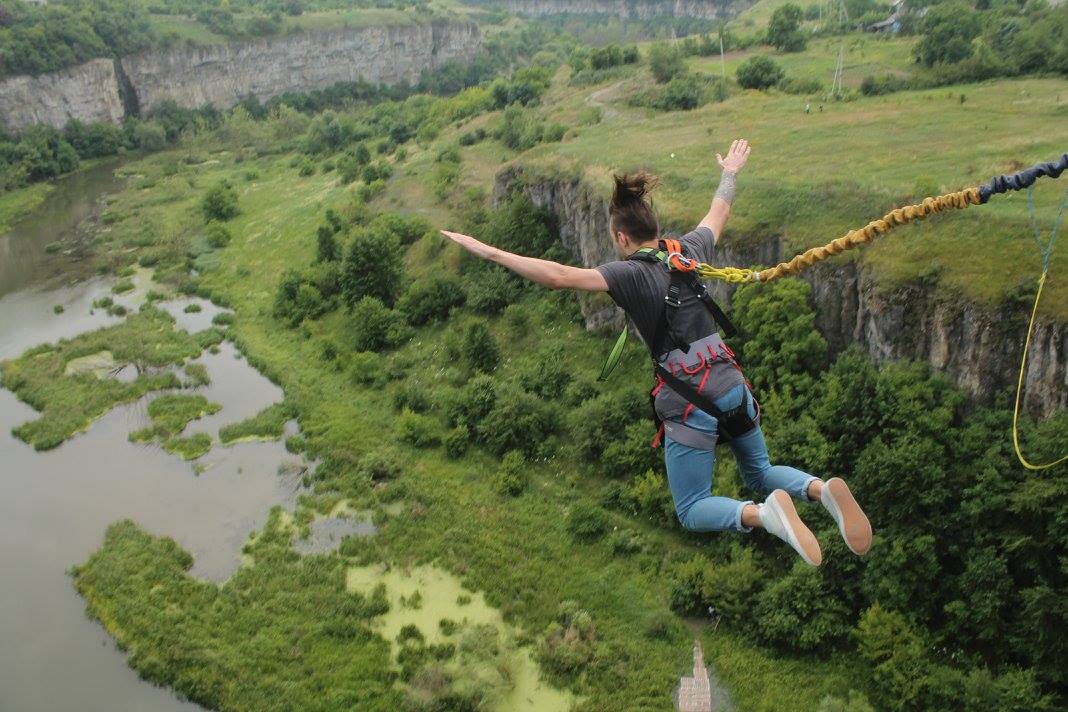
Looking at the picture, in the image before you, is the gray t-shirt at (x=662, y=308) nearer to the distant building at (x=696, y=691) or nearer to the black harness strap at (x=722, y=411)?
the black harness strap at (x=722, y=411)

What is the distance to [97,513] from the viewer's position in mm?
23156

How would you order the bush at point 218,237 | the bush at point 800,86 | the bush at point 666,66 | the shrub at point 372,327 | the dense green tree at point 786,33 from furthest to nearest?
the dense green tree at point 786,33
the bush at point 218,237
the bush at point 666,66
the bush at point 800,86
the shrub at point 372,327

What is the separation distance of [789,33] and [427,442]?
1509 inches

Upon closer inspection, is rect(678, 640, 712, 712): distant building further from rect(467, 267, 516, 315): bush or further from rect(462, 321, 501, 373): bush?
rect(467, 267, 516, 315): bush

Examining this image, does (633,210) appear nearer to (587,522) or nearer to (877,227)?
(877,227)

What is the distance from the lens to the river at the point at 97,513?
1788cm

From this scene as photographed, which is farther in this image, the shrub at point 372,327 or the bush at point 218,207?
the bush at point 218,207

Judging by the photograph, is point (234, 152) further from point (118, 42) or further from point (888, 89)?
point (888, 89)

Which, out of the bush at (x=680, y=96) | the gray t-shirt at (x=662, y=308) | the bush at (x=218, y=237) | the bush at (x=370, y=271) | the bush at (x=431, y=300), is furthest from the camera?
the bush at (x=218, y=237)

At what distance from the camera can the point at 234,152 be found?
7200 cm

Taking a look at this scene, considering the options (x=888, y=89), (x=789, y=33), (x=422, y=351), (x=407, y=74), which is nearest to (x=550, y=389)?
(x=422, y=351)

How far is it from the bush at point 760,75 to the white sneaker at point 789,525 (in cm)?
3739

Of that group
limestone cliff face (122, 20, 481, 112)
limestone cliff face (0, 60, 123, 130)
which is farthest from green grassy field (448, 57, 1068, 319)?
limestone cliff face (122, 20, 481, 112)

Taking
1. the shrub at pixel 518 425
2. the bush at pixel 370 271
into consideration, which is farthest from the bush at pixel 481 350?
the bush at pixel 370 271
